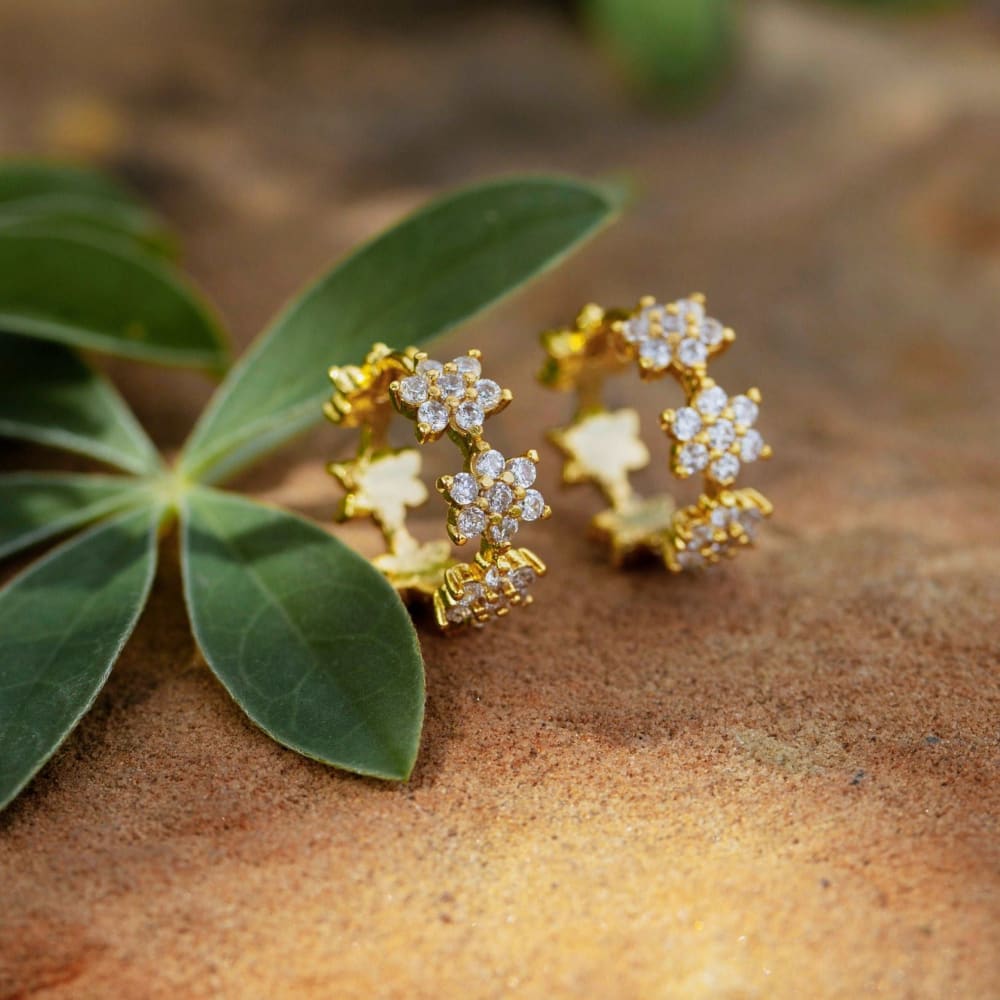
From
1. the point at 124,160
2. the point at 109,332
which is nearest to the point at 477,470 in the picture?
the point at 109,332

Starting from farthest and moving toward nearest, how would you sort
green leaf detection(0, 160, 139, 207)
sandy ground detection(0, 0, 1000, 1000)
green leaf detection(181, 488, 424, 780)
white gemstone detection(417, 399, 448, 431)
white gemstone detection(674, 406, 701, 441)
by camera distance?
green leaf detection(0, 160, 139, 207)
white gemstone detection(674, 406, 701, 441)
white gemstone detection(417, 399, 448, 431)
green leaf detection(181, 488, 424, 780)
sandy ground detection(0, 0, 1000, 1000)

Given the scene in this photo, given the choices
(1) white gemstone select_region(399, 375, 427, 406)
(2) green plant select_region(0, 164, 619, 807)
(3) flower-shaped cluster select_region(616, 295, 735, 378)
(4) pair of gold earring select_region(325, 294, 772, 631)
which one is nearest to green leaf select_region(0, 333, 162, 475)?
(2) green plant select_region(0, 164, 619, 807)

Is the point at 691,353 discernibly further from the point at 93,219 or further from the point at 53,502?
the point at 93,219

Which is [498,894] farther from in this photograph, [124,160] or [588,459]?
[124,160]

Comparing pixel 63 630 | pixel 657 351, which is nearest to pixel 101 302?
pixel 63 630

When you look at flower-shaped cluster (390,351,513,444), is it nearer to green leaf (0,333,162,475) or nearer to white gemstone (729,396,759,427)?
white gemstone (729,396,759,427)

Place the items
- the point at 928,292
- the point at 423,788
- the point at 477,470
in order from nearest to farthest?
the point at 423,788
the point at 477,470
the point at 928,292

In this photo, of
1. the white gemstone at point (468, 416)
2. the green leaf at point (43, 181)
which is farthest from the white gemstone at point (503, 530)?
the green leaf at point (43, 181)
